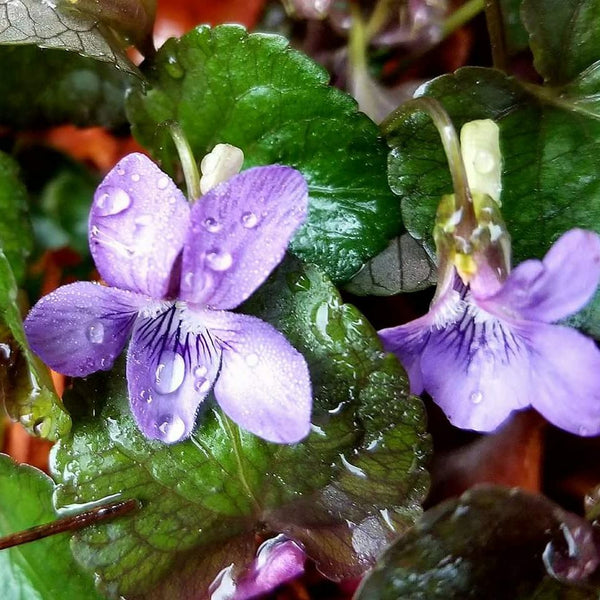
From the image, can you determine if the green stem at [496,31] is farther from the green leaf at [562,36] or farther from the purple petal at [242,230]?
the purple petal at [242,230]

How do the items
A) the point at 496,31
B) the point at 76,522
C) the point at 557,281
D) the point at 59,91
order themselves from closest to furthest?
the point at 557,281 < the point at 76,522 < the point at 496,31 < the point at 59,91

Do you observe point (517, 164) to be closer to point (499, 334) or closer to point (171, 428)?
point (499, 334)

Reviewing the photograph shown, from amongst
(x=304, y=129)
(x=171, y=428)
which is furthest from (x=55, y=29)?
(x=171, y=428)

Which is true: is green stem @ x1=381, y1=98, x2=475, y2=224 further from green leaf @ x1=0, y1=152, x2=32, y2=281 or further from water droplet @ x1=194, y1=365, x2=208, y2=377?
green leaf @ x1=0, y1=152, x2=32, y2=281

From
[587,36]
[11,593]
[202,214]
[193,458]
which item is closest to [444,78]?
[587,36]

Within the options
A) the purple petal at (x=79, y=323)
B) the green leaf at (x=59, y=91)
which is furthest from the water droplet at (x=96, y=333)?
the green leaf at (x=59, y=91)

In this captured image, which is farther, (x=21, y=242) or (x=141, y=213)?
(x=21, y=242)

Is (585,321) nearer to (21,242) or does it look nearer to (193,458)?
(193,458)
